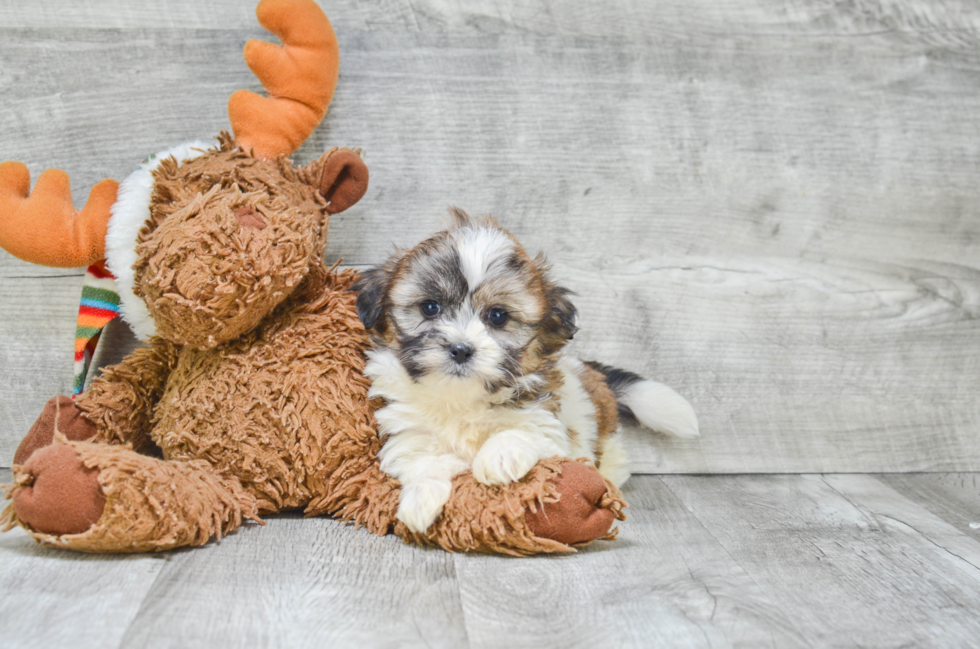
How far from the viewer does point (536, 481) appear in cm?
151

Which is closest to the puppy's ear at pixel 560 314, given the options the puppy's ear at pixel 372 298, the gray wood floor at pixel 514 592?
the puppy's ear at pixel 372 298

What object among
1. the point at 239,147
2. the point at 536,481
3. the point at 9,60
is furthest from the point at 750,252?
the point at 9,60

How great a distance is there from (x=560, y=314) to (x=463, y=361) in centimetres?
28

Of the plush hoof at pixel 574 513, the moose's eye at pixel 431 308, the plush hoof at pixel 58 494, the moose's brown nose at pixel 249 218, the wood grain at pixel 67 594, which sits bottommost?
the wood grain at pixel 67 594

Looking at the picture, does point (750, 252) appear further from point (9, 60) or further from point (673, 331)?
point (9, 60)

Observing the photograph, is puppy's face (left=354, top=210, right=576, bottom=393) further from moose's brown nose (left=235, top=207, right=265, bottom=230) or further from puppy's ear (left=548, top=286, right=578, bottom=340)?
moose's brown nose (left=235, top=207, right=265, bottom=230)

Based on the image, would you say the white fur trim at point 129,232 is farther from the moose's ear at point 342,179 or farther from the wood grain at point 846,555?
the wood grain at point 846,555

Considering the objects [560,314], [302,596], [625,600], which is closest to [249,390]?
[302,596]

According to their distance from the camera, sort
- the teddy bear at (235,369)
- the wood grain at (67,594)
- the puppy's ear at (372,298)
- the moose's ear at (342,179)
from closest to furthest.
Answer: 1. the wood grain at (67,594)
2. the teddy bear at (235,369)
3. the puppy's ear at (372,298)
4. the moose's ear at (342,179)

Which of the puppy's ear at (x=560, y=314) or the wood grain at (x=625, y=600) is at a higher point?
the puppy's ear at (x=560, y=314)

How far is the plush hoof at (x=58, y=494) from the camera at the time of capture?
1.34 metres

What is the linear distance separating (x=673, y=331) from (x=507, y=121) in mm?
766

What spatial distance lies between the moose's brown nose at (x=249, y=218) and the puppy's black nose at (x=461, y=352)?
1.56 ft

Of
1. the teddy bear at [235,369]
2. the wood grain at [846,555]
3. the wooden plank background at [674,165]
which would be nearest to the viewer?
the wood grain at [846,555]
